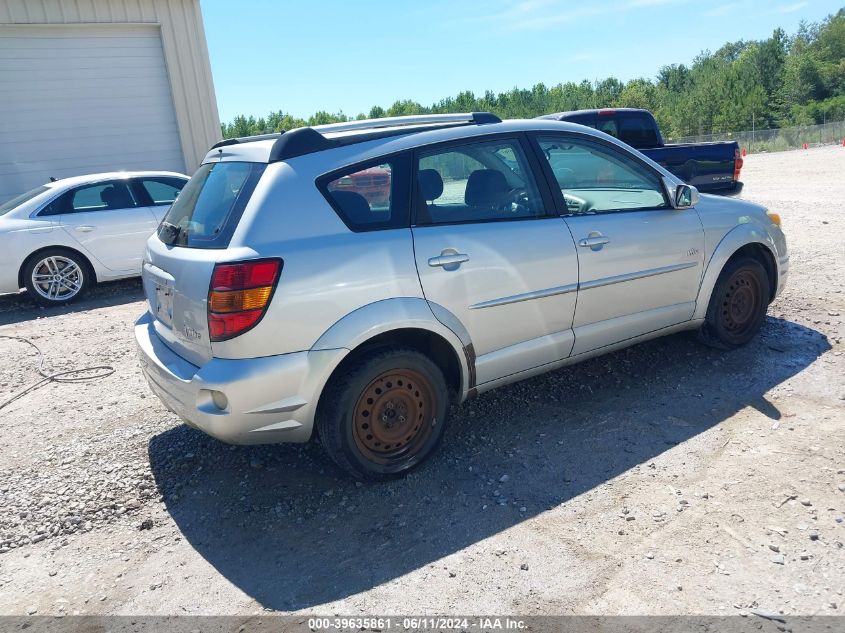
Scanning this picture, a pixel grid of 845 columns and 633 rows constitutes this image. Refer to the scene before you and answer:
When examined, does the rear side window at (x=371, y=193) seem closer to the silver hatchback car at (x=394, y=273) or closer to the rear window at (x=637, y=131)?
the silver hatchback car at (x=394, y=273)

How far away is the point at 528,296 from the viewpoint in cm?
372

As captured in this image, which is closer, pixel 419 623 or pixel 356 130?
pixel 419 623

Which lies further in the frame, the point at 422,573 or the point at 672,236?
the point at 672,236

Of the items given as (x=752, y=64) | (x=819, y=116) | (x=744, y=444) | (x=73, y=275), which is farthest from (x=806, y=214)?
(x=752, y=64)

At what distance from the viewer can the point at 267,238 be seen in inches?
119

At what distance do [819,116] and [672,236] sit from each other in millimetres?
80860

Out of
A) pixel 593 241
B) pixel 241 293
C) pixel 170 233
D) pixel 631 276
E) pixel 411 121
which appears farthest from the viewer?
pixel 631 276

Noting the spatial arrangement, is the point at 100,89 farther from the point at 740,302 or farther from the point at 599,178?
the point at 740,302

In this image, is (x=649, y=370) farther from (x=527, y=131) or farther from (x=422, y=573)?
(x=422, y=573)

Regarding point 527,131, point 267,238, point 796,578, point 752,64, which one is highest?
point 752,64

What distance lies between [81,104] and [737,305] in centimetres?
1215

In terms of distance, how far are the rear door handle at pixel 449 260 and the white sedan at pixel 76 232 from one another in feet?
20.5

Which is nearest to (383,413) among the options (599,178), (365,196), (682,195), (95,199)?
(365,196)

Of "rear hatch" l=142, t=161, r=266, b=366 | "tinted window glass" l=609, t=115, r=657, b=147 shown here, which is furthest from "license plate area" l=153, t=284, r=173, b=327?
"tinted window glass" l=609, t=115, r=657, b=147
